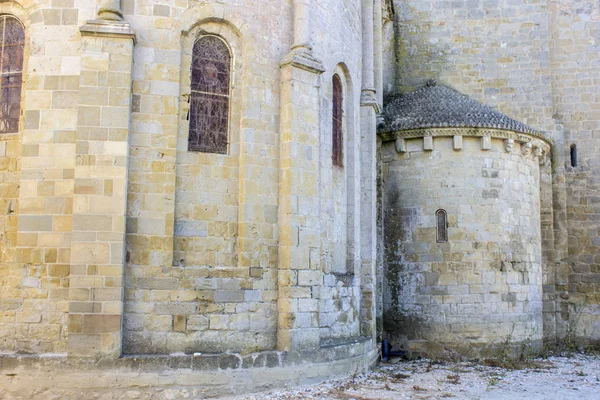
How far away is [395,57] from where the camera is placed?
59.8ft

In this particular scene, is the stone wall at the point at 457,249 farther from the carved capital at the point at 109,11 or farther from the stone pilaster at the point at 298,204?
the carved capital at the point at 109,11

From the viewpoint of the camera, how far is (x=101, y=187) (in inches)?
373

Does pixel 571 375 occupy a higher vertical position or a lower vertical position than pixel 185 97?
lower

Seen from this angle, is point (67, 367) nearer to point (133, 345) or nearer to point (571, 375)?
point (133, 345)

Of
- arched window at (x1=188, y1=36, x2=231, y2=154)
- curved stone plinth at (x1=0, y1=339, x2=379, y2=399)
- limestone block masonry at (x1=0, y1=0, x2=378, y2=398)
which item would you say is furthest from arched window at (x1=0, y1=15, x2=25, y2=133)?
curved stone plinth at (x1=0, y1=339, x2=379, y2=399)

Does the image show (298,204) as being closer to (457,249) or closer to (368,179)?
(368,179)

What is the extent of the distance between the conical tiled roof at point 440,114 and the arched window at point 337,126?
2485mm

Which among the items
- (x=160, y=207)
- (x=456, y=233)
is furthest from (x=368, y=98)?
(x=160, y=207)

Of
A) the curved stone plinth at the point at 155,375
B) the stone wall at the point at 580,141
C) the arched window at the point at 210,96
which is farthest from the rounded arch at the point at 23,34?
the stone wall at the point at 580,141

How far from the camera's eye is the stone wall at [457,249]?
46.9 ft

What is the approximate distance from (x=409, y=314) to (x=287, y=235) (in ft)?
17.1

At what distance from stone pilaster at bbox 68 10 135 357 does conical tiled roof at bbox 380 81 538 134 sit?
23.2ft

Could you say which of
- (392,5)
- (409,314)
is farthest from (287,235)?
(392,5)

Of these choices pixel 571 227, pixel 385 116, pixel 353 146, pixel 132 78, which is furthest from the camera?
pixel 571 227
